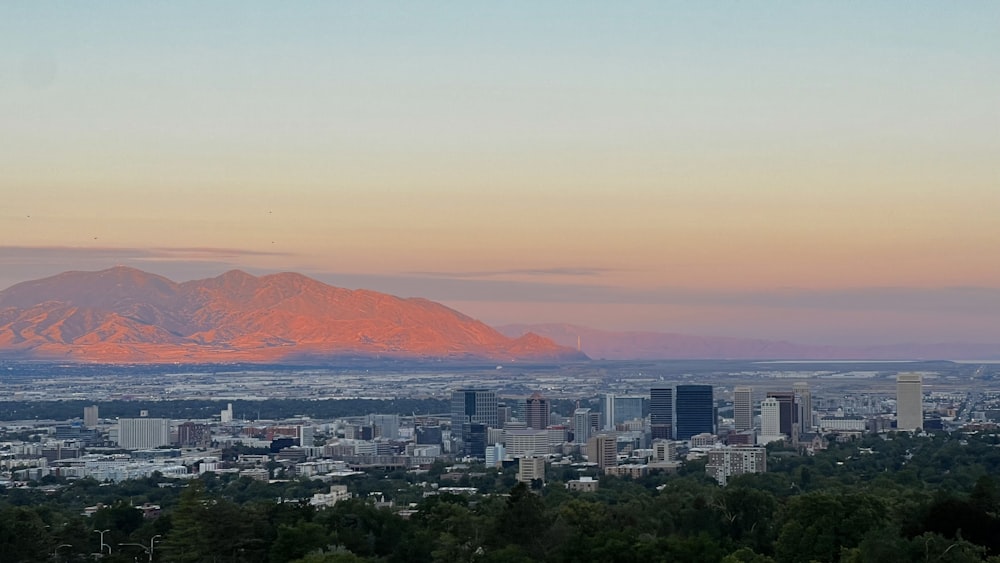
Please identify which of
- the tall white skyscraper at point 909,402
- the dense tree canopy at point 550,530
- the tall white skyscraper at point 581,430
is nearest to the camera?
the dense tree canopy at point 550,530

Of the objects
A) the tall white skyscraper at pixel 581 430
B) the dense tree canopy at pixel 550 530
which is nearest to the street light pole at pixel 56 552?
the dense tree canopy at pixel 550 530

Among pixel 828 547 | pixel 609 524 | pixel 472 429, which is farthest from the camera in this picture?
pixel 472 429

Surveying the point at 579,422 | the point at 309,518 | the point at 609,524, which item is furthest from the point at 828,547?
the point at 579,422

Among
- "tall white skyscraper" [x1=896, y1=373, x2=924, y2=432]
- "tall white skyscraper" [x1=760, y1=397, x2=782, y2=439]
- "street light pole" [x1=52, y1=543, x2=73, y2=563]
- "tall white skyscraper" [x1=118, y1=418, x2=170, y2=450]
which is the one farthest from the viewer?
"tall white skyscraper" [x1=896, y1=373, x2=924, y2=432]

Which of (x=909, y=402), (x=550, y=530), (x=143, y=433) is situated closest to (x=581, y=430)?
(x=909, y=402)

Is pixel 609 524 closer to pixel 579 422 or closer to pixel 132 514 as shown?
pixel 132 514

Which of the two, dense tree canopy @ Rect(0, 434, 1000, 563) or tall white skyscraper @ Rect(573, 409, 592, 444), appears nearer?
dense tree canopy @ Rect(0, 434, 1000, 563)

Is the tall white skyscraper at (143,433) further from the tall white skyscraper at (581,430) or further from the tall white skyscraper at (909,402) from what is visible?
the tall white skyscraper at (909,402)

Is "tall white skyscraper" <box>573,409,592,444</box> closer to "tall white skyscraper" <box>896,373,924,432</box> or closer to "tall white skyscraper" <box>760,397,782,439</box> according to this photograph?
"tall white skyscraper" <box>760,397,782,439</box>

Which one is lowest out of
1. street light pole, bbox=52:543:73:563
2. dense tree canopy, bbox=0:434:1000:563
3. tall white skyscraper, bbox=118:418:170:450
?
tall white skyscraper, bbox=118:418:170:450

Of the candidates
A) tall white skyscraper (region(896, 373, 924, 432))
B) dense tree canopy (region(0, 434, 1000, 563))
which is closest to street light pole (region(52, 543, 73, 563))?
dense tree canopy (region(0, 434, 1000, 563))

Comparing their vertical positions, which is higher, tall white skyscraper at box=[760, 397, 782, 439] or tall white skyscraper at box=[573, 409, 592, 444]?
tall white skyscraper at box=[760, 397, 782, 439]
